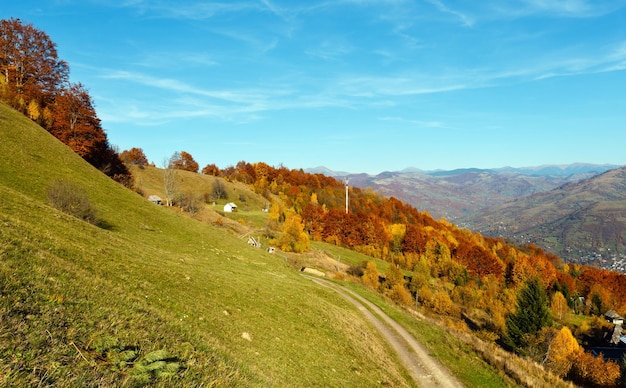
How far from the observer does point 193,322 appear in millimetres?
14422

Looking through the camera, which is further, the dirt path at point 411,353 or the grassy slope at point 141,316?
the dirt path at point 411,353

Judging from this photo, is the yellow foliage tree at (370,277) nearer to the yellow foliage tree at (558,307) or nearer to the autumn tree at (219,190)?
the autumn tree at (219,190)

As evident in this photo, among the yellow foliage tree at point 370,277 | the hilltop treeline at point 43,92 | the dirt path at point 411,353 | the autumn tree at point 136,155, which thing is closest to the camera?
the dirt path at point 411,353

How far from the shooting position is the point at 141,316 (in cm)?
1155

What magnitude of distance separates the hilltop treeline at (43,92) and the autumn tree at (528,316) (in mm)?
100848

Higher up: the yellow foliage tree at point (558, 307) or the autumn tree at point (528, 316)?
the autumn tree at point (528, 316)

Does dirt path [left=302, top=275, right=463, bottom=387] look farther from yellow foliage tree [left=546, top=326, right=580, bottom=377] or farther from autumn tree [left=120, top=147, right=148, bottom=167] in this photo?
autumn tree [left=120, top=147, right=148, bottom=167]

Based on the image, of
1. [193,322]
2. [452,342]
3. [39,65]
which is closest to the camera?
[193,322]

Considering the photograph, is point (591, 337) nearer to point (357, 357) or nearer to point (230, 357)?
point (357, 357)

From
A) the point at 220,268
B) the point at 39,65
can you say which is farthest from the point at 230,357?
the point at 39,65

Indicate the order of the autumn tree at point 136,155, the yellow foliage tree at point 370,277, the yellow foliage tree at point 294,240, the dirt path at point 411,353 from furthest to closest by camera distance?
the autumn tree at point 136,155
the yellow foliage tree at point 294,240
the yellow foliage tree at point 370,277
the dirt path at point 411,353

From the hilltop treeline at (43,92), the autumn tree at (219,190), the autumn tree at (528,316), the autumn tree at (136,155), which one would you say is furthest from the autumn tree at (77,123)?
the autumn tree at (136,155)

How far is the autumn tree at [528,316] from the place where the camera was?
251ft

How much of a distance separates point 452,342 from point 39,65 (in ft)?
263
